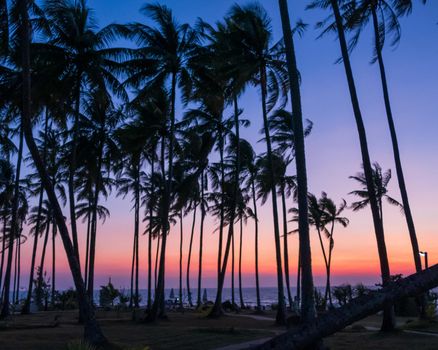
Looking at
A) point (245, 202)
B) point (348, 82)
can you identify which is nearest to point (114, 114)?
point (348, 82)

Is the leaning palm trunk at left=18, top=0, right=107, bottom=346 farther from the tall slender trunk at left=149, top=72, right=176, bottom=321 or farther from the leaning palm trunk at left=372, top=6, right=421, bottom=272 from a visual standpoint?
the leaning palm trunk at left=372, top=6, right=421, bottom=272

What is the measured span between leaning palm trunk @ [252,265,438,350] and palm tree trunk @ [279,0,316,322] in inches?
231

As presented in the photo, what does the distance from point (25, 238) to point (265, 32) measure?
47.4 meters

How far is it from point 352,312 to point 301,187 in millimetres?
7013

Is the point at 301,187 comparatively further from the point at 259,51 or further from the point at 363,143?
the point at 259,51

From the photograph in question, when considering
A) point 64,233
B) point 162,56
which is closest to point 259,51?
point 162,56

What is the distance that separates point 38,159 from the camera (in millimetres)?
13258

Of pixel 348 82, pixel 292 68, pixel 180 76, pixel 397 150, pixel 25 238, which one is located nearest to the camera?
pixel 292 68

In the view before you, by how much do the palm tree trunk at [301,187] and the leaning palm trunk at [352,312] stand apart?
5.88 meters

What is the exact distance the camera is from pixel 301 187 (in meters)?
12.2

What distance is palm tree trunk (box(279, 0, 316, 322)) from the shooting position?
1146cm

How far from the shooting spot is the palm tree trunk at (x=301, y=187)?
1146 centimetres

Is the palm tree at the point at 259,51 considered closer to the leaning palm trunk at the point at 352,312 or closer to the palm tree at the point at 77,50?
the palm tree at the point at 77,50

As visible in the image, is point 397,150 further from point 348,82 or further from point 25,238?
point 25,238
